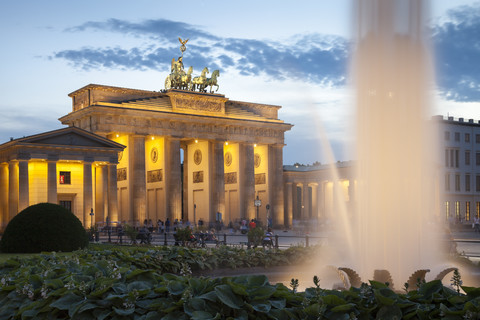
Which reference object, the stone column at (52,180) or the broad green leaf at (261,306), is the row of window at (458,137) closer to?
the stone column at (52,180)

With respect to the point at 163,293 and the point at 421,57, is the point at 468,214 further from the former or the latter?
the point at 163,293

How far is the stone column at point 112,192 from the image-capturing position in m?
61.1

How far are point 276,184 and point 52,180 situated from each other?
31.5 m

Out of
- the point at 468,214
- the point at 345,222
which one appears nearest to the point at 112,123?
the point at 468,214

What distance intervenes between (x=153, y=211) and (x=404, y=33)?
63815 millimetres

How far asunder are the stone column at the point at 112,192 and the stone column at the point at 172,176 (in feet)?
31.0

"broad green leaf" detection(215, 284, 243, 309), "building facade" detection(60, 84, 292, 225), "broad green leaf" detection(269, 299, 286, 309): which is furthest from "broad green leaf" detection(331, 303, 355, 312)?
"building facade" detection(60, 84, 292, 225)

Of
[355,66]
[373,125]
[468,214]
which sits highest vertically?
[355,66]

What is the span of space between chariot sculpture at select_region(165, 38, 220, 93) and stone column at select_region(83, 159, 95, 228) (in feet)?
65.7

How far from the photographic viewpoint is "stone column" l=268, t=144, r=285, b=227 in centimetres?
8012

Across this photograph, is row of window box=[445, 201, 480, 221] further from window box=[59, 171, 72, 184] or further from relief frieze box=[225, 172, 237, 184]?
window box=[59, 171, 72, 184]

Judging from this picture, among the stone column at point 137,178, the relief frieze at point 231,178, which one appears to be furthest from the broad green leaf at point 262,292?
the relief frieze at point 231,178

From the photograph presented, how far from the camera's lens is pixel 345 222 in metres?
16.5

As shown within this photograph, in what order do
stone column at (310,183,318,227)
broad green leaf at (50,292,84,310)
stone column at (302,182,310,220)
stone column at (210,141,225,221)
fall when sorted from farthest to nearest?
stone column at (310,183,318,227) → stone column at (302,182,310,220) → stone column at (210,141,225,221) → broad green leaf at (50,292,84,310)
